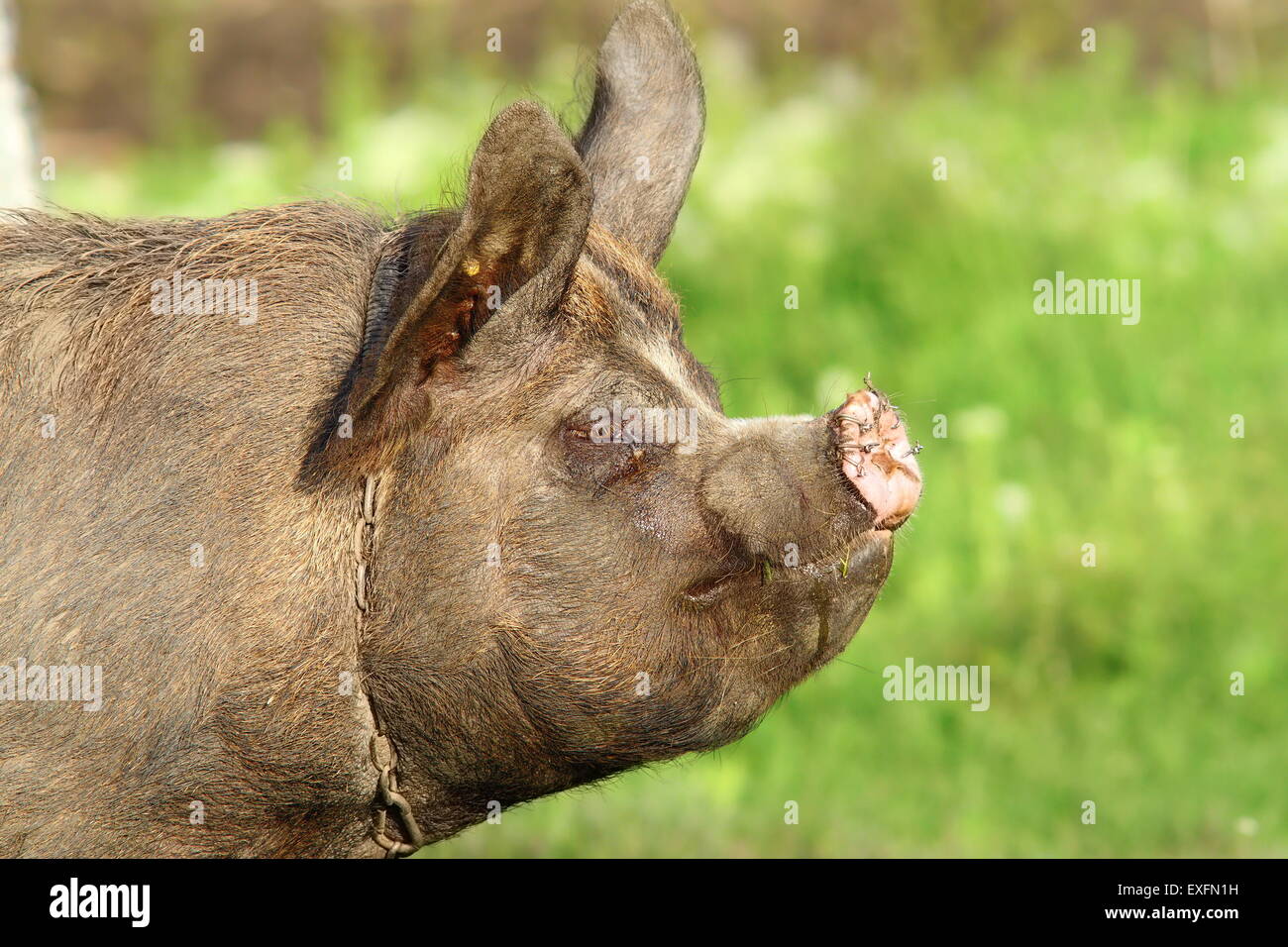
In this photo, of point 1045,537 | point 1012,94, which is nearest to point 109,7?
point 1012,94

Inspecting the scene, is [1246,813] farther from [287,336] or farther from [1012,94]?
[1012,94]

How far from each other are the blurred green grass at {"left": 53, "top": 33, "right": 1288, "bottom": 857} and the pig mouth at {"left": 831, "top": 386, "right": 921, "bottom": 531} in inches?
96.0

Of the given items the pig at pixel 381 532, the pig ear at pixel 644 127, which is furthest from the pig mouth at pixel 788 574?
the pig ear at pixel 644 127

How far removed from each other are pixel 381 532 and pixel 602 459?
1.66ft

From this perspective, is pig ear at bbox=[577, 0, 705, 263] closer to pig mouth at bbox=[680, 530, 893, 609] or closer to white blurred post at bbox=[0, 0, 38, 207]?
pig mouth at bbox=[680, 530, 893, 609]

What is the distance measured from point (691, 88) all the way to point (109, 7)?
390 inches

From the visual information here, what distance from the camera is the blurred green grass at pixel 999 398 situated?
22.7 feet

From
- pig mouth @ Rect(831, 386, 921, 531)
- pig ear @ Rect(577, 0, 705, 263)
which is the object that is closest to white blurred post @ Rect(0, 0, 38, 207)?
pig ear @ Rect(577, 0, 705, 263)

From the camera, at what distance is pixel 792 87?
11.5 meters

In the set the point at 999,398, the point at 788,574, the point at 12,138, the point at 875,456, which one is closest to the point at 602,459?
the point at 788,574

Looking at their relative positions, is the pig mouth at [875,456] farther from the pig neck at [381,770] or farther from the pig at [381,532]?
the pig neck at [381,770]

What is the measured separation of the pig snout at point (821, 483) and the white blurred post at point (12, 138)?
3123mm

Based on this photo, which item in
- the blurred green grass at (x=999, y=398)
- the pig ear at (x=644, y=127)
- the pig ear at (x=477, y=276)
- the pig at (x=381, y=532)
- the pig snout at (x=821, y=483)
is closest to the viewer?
the pig ear at (x=477, y=276)

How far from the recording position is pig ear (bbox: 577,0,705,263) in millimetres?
4480
